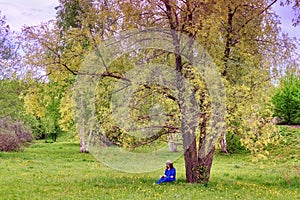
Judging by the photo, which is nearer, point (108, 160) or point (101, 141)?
point (101, 141)

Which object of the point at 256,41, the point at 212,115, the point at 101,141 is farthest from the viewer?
the point at 101,141

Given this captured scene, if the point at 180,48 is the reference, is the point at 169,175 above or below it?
below

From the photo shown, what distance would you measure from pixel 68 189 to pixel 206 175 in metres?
4.69

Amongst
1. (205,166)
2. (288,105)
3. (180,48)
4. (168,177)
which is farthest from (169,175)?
(288,105)

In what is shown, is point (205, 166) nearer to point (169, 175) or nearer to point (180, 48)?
point (169, 175)

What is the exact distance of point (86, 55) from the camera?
13.3 metres

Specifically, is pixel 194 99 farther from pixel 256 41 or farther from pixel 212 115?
pixel 256 41

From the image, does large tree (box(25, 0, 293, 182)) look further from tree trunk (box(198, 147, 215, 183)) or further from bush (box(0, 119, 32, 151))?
bush (box(0, 119, 32, 151))

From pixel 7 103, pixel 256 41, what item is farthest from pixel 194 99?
pixel 7 103

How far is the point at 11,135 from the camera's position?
2839cm

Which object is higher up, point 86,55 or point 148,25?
point 148,25

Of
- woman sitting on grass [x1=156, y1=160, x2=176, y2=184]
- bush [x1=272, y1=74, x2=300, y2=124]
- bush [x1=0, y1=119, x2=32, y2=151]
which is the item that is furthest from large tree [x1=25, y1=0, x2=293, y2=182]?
bush [x1=272, y1=74, x2=300, y2=124]

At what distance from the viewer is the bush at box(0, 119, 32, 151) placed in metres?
27.4

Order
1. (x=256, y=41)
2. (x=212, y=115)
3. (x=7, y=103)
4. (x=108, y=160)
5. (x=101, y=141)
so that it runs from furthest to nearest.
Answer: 1. (x=7, y=103)
2. (x=108, y=160)
3. (x=101, y=141)
4. (x=256, y=41)
5. (x=212, y=115)
